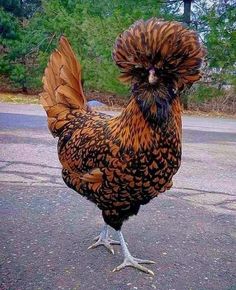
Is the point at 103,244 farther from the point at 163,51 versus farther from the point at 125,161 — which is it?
the point at 163,51

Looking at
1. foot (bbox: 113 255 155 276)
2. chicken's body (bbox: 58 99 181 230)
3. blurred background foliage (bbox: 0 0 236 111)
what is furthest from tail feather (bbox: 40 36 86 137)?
blurred background foliage (bbox: 0 0 236 111)

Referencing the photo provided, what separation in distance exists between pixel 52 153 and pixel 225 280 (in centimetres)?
390

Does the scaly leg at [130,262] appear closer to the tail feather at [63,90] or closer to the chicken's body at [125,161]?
the chicken's body at [125,161]

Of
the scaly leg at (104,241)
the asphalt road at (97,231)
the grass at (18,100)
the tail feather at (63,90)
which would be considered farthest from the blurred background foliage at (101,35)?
the scaly leg at (104,241)

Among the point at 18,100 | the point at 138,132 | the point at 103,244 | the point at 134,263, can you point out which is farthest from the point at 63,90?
the point at 18,100

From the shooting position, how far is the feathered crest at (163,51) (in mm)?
2383

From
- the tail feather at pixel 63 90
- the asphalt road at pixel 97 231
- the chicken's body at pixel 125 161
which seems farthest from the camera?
the tail feather at pixel 63 90

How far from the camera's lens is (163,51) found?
2.37 m

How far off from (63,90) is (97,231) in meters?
1.21

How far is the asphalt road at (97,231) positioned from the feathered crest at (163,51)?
4.28 ft

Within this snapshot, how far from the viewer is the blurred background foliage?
1509 cm

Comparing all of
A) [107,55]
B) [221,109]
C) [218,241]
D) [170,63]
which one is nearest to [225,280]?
[218,241]

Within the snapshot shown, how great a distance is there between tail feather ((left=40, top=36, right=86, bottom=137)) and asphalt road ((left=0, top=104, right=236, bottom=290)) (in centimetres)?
82

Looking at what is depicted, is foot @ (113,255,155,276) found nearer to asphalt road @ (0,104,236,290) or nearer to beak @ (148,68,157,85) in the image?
asphalt road @ (0,104,236,290)
